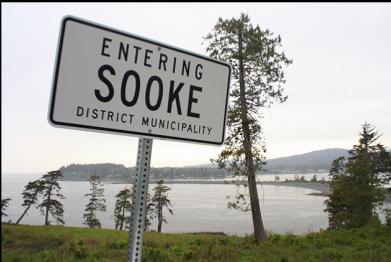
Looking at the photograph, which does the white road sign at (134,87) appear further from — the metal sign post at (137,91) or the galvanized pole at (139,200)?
the galvanized pole at (139,200)

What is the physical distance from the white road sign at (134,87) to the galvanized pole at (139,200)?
113 millimetres

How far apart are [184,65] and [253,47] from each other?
59.9 feet

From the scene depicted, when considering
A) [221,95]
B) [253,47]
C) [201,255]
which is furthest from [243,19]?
[221,95]

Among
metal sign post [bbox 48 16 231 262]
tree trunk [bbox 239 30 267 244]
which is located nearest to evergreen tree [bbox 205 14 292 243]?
tree trunk [bbox 239 30 267 244]

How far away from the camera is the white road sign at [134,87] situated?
1.75m

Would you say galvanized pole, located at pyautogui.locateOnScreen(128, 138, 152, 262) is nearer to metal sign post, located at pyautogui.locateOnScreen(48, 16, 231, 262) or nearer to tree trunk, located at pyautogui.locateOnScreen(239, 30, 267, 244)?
metal sign post, located at pyautogui.locateOnScreen(48, 16, 231, 262)

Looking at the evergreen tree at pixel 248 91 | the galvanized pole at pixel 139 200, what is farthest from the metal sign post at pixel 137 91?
the evergreen tree at pixel 248 91

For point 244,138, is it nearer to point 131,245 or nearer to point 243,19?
point 243,19

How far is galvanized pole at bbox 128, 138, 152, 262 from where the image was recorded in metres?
1.96

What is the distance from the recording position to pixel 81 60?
5.83 feet

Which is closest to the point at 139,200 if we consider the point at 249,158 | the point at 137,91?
the point at 137,91

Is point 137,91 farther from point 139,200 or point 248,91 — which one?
point 248,91

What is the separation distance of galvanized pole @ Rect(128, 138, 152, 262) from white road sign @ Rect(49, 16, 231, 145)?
11 centimetres

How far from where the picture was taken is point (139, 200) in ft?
6.54
